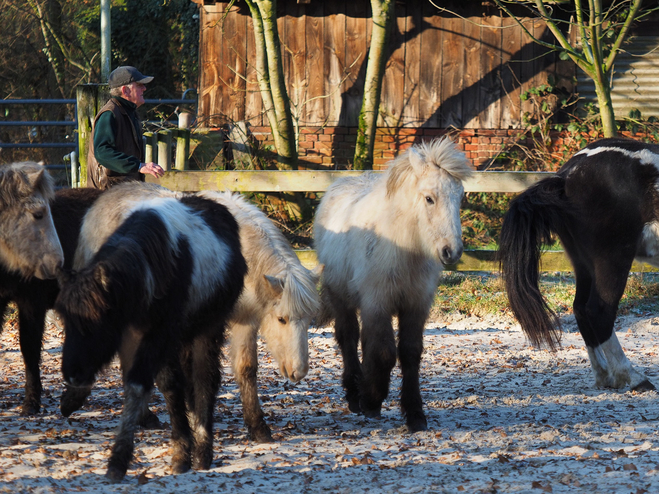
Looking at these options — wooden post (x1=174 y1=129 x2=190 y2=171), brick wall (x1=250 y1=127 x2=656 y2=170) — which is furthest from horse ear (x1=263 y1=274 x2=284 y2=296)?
brick wall (x1=250 y1=127 x2=656 y2=170)

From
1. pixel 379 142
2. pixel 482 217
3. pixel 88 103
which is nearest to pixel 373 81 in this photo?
pixel 379 142

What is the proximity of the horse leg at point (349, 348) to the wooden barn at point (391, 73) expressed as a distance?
6.02m

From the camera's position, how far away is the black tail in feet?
17.4

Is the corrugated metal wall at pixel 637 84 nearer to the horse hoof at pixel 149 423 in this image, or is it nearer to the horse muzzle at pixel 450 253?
the horse muzzle at pixel 450 253

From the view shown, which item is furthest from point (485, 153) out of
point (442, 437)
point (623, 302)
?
point (442, 437)

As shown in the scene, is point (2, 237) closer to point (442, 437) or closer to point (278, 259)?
point (278, 259)

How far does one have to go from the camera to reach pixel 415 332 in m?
4.93

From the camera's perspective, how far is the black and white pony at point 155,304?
337cm

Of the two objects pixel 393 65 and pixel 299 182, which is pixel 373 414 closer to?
pixel 299 182

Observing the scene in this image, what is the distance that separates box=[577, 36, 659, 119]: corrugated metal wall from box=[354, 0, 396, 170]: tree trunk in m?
3.28

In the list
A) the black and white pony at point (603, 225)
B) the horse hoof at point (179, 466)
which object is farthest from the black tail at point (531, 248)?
the horse hoof at point (179, 466)

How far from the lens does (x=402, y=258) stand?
4891 mm

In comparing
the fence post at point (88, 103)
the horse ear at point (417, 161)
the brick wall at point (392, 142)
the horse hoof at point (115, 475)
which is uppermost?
the fence post at point (88, 103)

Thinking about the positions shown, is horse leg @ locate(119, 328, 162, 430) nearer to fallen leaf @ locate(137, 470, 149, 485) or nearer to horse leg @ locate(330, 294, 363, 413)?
fallen leaf @ locate(137, 470, 149, 485)
